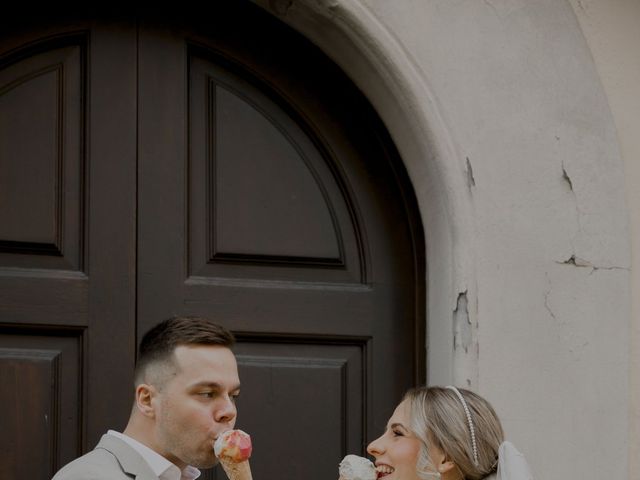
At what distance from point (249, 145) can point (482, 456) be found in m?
1.34

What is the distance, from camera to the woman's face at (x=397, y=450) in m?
5.17

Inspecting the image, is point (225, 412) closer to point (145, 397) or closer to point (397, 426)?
point (145, 397)

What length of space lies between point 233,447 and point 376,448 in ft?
2.16

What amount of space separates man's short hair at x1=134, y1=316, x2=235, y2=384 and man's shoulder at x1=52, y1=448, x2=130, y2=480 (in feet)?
0.95

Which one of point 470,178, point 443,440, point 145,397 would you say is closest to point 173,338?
point 145,397

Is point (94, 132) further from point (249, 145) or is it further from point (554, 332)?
point (554, 332)

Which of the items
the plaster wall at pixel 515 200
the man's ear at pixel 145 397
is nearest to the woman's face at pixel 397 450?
the plaster wall at pixel 515 200

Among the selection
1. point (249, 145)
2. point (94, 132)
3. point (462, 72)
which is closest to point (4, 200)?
point (94, 132)

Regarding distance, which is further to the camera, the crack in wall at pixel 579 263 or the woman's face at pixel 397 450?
the crack in wall at pixel 579 263

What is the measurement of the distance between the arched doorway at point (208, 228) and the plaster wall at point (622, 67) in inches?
30.3

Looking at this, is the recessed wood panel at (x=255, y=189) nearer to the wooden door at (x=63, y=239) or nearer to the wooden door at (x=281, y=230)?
the wooden door at (x=281, y=230)

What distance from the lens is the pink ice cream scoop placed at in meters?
4.71

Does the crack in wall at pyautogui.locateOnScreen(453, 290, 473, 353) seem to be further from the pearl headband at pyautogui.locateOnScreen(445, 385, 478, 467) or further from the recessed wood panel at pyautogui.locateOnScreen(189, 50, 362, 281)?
the recessed wood panel at pyautogui.locateOnScreen(189, 50, 362, 281)

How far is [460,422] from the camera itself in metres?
5.14
